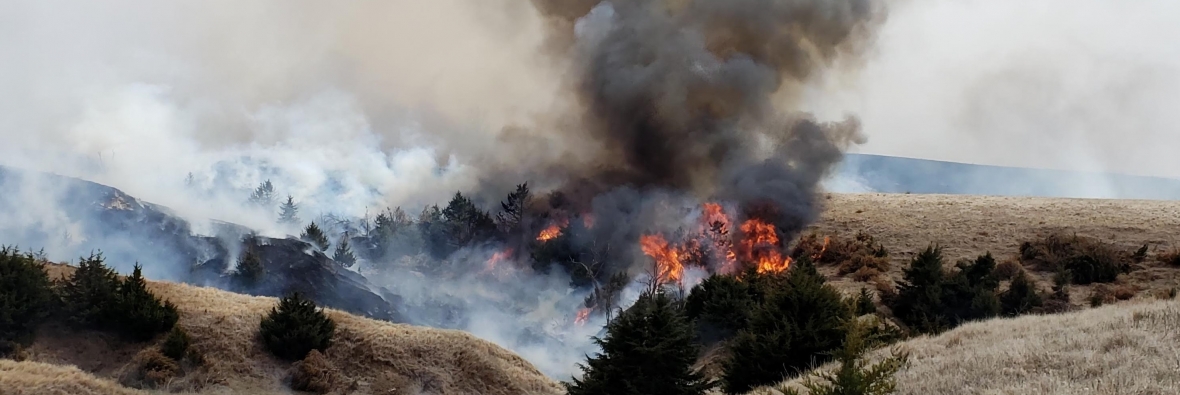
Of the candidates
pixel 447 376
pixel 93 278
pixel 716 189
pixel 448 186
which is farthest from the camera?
pixel 448 186

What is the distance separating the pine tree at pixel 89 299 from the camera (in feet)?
64.5

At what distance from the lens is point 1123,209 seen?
49.7 metres

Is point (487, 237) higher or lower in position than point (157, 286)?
higher

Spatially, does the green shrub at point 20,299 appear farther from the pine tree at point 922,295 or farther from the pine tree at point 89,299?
the pine tree at point 922,295

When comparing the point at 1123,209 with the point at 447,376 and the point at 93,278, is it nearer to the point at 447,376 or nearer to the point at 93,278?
the point at 447,376

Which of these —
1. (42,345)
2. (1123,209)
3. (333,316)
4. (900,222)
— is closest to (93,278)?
(42,345)

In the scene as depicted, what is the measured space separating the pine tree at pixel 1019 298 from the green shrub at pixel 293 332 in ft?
80.0

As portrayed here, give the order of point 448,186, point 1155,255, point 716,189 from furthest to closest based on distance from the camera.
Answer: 1. point 448,186
2. point 716,189
3. point 1155,255

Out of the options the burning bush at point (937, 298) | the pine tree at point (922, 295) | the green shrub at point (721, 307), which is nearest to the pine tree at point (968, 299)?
the burning bush at point (937, 298)

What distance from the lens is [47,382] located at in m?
13.2

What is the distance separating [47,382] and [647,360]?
37.1 ft

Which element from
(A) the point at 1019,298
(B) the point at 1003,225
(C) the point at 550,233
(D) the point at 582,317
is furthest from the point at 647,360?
(B) the point at 1003,225

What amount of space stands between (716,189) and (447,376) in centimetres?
2662

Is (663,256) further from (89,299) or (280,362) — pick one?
(89,299)
